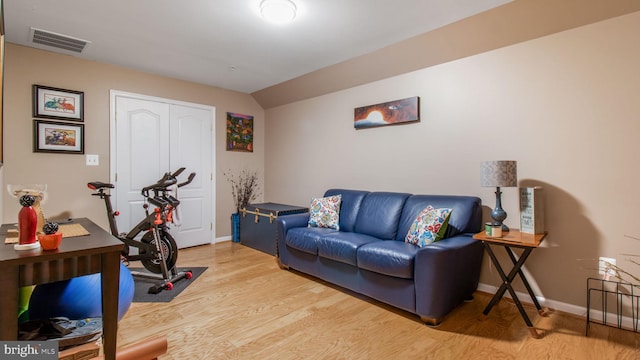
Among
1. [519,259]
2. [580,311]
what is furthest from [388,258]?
[580,311]

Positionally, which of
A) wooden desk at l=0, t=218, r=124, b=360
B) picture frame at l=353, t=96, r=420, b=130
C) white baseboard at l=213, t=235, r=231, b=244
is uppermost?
picture frame at l=353, t=96, r=420, b=130

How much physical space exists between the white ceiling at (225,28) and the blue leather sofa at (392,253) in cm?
164

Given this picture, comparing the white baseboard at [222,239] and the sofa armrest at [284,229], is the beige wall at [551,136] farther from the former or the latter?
the white baseboard at [222,239]

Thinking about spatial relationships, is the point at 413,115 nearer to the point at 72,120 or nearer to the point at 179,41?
the point at 179,41

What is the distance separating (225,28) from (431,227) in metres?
2.59

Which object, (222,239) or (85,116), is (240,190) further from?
(85,116)

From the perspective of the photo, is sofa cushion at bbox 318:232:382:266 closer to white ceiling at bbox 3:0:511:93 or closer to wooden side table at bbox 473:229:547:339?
wooden side table at bbox 473:229:547:339

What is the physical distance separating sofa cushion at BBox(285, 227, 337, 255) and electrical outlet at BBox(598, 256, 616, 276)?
7.41ft

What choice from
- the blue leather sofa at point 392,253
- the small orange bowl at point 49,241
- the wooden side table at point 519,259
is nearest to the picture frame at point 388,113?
the blue leather sofa at point 392,253

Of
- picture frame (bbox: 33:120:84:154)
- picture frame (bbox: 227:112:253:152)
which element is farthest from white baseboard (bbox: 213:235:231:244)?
picture frame (bbox: 33:120:84:154)

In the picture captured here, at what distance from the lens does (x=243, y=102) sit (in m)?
5.15

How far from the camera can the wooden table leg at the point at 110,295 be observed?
1.27m

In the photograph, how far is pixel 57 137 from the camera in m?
3.46

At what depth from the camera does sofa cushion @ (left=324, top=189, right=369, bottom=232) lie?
3547 mm
